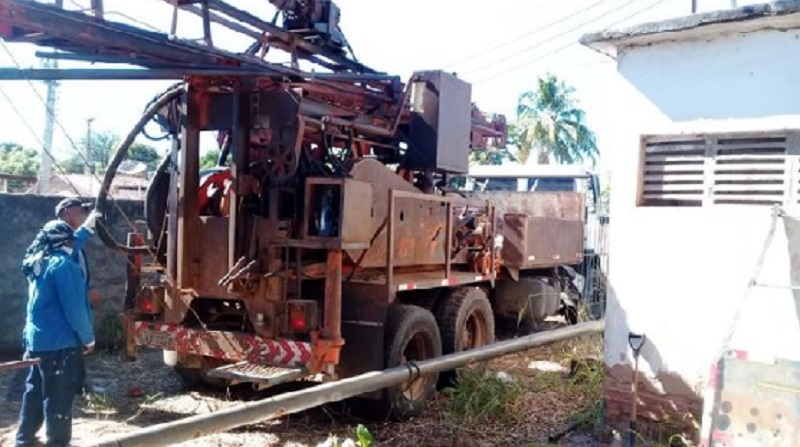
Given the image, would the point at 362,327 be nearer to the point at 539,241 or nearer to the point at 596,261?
the point at 539,241

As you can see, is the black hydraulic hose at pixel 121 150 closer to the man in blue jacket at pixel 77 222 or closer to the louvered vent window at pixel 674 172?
the man in blue jacket at pixel 77 222

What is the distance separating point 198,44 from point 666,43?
321cm

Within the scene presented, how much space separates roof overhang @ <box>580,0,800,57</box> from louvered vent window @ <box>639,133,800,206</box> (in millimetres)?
693

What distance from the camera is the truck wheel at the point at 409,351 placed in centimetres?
586

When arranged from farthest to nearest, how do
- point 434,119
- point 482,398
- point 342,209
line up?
point 434,119, point 482,398, point 342,209

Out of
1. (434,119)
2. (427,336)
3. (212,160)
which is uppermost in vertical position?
(434,119)

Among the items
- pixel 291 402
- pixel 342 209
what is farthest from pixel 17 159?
pixel 291 402

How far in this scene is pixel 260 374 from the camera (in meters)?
5.47

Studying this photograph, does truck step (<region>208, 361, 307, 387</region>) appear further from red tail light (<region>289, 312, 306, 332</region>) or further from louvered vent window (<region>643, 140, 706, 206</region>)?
louvered vent window (<region>643, 140, 706, 206</region>)

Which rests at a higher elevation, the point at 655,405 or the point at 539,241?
the point at 539,241

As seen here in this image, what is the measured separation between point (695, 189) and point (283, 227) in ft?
9.57

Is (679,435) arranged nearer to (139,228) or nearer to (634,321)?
(634,321)

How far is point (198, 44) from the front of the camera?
4324 mm

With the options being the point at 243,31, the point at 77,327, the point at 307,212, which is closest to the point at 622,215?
the point at 307,212
